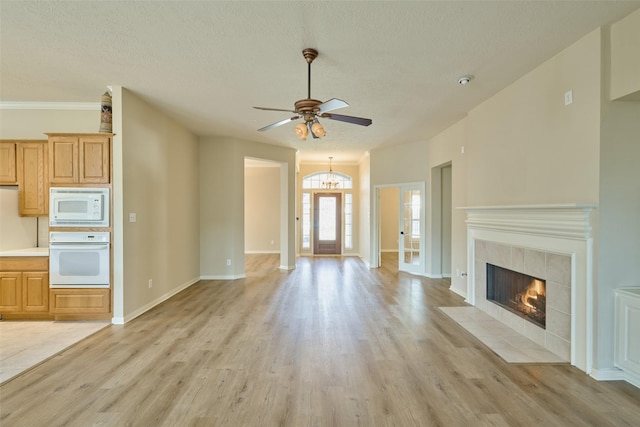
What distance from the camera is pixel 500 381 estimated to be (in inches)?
100

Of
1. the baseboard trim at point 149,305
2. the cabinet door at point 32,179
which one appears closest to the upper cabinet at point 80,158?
the cabinet door at point 32,179

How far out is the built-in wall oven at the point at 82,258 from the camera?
3.83 metres

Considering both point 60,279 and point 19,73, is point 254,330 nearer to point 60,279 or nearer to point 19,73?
point 60,279

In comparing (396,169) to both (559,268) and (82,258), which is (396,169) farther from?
(82,258)

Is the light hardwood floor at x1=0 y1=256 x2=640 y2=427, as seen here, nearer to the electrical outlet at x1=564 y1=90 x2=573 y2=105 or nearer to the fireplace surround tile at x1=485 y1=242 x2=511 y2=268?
the fireplace surround tile at x1=485 y1=242 x2=511 y2=268

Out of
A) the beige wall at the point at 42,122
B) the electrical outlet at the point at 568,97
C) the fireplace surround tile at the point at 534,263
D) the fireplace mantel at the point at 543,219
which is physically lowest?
the fireplace surround tile at the point at 534,263

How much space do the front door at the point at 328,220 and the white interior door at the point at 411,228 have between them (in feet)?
10.2

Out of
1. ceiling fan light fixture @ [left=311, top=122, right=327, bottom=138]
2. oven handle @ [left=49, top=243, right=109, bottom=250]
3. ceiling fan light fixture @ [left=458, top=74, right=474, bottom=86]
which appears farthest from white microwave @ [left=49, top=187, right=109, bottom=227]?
ceiling fan light fixture @ [left=458, top=74, right=474, bottom=86]

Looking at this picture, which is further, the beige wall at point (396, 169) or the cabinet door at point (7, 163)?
the beige wall at point (396, 169)

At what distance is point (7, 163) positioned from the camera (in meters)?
4.17

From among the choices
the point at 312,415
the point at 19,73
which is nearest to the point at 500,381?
the point at 312,415

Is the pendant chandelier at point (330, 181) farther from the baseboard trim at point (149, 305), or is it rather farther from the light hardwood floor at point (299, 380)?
the light hardwood floor at point (299, 380)

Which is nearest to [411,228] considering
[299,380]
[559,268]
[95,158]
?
[559,268]

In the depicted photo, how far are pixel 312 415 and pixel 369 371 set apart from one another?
0.76m
